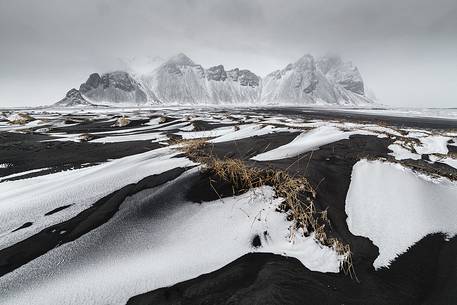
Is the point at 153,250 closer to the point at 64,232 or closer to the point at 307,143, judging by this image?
the point at 64,232

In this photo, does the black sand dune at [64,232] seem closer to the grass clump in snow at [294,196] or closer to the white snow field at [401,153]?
the grass clump in snow at [294,196]

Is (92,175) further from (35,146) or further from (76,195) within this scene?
(35,146)

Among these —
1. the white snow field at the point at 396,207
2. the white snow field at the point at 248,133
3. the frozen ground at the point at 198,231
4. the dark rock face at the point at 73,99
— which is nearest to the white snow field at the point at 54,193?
the frozen ground at the point at 198,231

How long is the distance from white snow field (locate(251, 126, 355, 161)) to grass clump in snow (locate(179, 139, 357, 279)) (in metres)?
2.46

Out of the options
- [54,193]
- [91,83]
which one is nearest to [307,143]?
[54,193]

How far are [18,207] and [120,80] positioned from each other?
198254 millimetres

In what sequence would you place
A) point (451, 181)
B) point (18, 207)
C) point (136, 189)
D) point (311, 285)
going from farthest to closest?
point (451, 181), point (136, 189), point (18, 207), point (311, 285)

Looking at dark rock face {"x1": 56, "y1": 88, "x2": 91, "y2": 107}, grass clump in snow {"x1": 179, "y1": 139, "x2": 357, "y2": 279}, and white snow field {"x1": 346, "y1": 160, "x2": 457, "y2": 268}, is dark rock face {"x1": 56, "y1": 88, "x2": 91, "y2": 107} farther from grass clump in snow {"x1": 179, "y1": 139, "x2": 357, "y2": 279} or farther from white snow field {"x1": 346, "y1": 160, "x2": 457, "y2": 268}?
white snow field {"x1": 346, "y1": 160, "x2": 457, "y2": 268}

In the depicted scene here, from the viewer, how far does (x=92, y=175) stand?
4945mm

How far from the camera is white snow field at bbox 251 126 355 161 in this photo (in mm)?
7137

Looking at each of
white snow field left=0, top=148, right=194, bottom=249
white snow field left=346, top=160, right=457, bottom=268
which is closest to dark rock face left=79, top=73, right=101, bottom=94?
white snow field left=0, top=148, right=194, bottom=249

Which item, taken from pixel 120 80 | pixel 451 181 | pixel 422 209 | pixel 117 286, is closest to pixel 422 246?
pixel 422 209

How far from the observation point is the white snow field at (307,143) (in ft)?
23.4

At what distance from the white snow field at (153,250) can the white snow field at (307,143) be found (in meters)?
3.21
